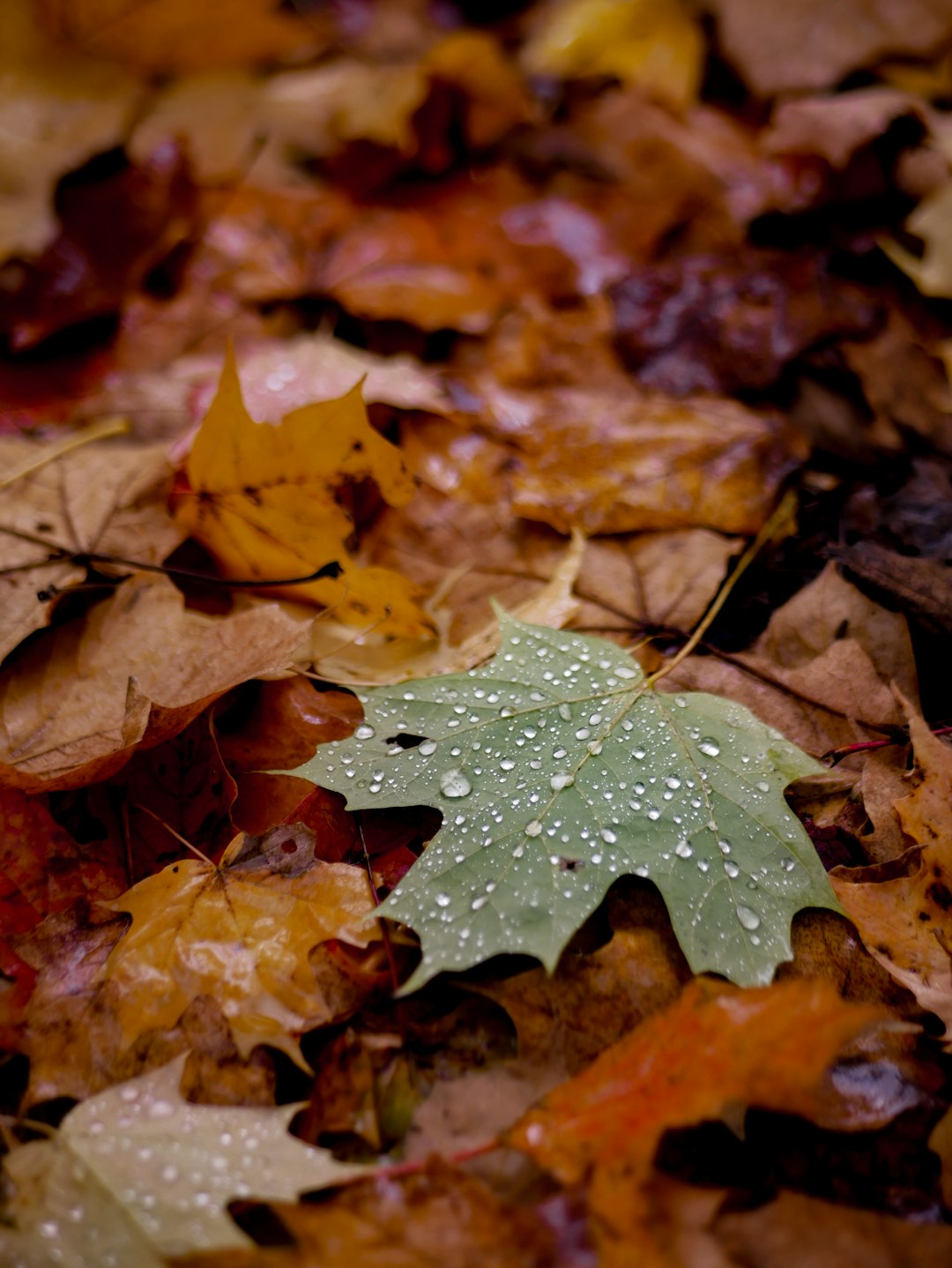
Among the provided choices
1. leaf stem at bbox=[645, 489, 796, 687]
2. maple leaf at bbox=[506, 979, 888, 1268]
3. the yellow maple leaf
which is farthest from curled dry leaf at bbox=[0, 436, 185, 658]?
maple leaf at bbox=[506, 979, 888, 1268]

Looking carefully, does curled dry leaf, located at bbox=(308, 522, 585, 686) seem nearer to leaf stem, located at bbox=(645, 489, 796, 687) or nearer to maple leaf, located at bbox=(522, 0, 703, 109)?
leaf stem, located at bbox=(645, 489, 796, 687)

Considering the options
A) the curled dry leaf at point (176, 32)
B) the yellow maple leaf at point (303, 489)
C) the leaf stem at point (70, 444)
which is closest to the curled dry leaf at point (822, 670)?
the yellow maple leaf at point (303, 489)

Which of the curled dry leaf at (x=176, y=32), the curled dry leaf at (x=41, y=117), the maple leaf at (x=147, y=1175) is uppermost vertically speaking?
the curled dry leaf at (x=176, y=32)

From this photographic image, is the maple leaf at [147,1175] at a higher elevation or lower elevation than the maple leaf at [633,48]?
lower

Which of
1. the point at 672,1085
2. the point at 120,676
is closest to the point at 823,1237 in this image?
the point at 672,1085

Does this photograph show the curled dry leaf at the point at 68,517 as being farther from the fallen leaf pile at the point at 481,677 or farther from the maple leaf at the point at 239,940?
the maple leaf at the point at 239,940

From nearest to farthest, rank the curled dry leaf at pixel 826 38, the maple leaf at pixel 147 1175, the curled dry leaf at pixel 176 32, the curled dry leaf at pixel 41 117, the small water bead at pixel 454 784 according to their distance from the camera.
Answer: the maple leaf at pixel 147 1175 → the small water bead at pixel 454 784 → the curled dry leaf at pixel 41 117 → the curled dry leaf at pixel 826 38 → the curled dry leaf at pixel 176 32

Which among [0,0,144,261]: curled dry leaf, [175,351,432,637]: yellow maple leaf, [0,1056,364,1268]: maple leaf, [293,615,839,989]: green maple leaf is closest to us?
[0,1056,364,1268]: maple leaf
